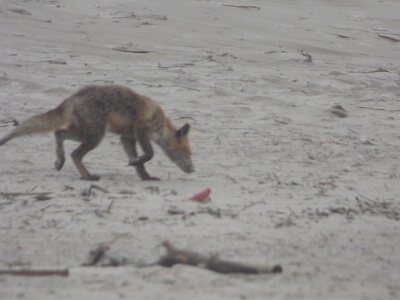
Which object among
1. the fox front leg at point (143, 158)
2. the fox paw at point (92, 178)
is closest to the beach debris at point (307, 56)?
the fox front leg at point (143, 158)

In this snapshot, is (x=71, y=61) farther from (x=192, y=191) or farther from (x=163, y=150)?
(x=192, y=191)

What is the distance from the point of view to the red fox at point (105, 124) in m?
8.05

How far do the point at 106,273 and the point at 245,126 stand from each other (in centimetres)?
478

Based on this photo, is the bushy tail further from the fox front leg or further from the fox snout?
the fox snout

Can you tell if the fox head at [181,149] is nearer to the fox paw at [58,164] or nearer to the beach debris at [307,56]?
the fox paw at [58,164]

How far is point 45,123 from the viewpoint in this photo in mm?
8211

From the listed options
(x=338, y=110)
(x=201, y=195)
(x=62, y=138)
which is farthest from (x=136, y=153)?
(x=338, y=110)

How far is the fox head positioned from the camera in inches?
325

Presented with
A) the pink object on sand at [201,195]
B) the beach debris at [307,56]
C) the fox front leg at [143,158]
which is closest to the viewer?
the pink object on sand at [201,195]

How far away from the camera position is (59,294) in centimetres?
447

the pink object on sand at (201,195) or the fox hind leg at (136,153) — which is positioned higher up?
the pink object on sand at (201,195)

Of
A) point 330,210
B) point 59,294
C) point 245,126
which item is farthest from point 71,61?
point 59,294

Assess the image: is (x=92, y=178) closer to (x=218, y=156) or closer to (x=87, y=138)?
(x=87, y=138)

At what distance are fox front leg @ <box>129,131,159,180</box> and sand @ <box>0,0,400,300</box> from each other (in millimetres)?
133
